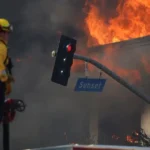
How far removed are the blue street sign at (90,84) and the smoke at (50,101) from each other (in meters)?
6.39

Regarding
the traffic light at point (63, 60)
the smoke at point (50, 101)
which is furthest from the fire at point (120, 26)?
the traffic light at point (63, 60)

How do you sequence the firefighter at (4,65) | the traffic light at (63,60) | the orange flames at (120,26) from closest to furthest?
1. the firefighter at (4,65)
2. the traffic light at (63,60)
3. the orange flames at (120,26)

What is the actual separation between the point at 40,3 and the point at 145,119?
272 inches

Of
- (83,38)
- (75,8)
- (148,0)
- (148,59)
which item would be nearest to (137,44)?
(148,59)

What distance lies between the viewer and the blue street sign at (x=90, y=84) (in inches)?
295

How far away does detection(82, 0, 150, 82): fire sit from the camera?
14.2m

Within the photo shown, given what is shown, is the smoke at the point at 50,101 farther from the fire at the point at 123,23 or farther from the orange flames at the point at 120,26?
the fire at the point at 123,23

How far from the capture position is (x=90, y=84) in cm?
754

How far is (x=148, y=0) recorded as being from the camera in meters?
14.4

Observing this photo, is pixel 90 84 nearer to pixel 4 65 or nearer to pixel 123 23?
pixel 4 65

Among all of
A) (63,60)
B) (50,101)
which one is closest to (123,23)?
(50,101)

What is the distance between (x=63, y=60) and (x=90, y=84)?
74 centimetres

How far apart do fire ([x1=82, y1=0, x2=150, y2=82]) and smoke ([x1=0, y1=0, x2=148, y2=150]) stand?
1.69ft

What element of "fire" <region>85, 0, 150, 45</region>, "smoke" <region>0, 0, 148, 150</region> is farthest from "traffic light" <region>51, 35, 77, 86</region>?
"fire" <region>85, 0, 150, 45</region>
